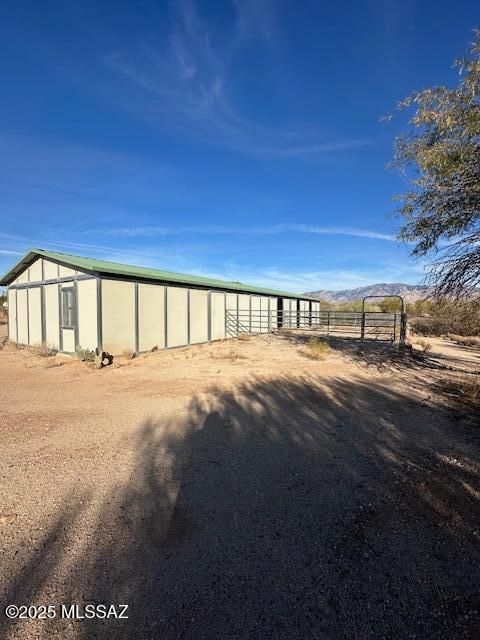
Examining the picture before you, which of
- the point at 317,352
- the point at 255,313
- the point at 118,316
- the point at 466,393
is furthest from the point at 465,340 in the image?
the point at 118,316

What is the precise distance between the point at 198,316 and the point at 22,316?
25.5 ft

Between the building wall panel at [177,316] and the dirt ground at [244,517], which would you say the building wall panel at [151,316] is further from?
the dirt ground at [244,517]

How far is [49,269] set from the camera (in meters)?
13.0

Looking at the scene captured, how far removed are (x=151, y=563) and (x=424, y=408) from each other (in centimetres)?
534

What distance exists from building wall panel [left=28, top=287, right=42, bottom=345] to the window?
2.09 m

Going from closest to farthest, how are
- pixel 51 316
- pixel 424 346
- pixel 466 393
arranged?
pixel 466 393 < pixel 51 316 < pixel 424 346

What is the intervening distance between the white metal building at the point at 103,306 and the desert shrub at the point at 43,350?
0.65ft

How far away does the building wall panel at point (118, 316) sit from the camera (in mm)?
10945

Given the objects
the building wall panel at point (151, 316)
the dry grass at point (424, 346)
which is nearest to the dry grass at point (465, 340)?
the dry grass at point (424, 346)

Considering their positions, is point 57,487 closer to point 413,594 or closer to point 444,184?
point 413,594

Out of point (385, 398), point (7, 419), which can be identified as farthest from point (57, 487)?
point (385, 398)

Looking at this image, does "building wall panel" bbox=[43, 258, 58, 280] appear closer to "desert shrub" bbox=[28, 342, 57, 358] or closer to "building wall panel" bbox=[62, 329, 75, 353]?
"building wall panel" bbox=[62, 329, 75, 353]

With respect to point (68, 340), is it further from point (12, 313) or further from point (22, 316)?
point (12, 313)

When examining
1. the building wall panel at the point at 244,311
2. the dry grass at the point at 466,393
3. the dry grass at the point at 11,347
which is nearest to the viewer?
the dry grass at the point at 466,393
